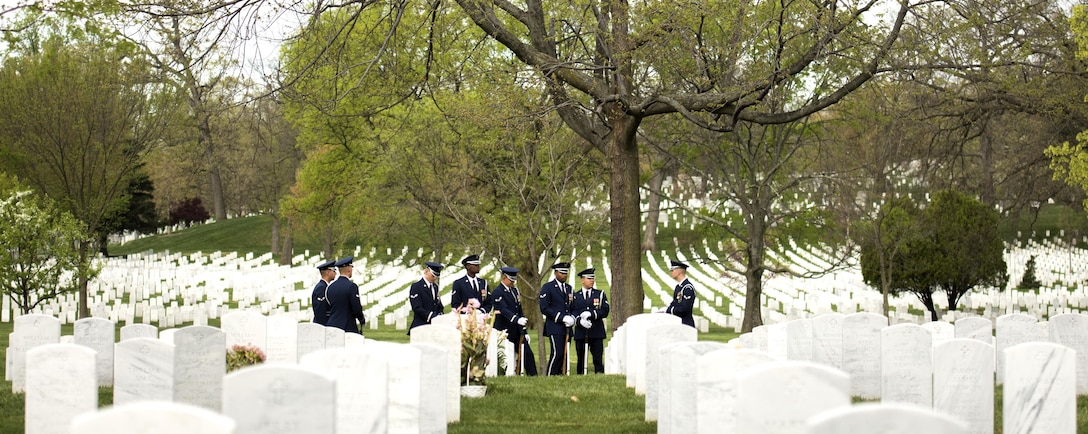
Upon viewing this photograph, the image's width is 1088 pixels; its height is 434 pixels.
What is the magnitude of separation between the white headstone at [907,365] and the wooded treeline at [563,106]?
4.51 meters

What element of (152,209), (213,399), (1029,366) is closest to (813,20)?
(1029,366)

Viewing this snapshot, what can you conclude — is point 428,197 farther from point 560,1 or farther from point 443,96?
point 560,1

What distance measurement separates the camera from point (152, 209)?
57125 mm

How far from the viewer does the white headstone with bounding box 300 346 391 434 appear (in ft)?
21.5

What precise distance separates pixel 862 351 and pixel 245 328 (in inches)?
234

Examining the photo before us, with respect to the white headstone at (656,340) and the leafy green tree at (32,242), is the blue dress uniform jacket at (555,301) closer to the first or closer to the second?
the white headstone at (656,340)

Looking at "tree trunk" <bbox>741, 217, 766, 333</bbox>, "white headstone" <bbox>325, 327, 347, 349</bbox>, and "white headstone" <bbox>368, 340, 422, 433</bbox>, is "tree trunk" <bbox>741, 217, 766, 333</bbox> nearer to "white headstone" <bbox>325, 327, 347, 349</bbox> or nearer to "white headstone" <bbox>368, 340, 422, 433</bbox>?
"white headstone" <bbox>325, 327, 347, 349</bbox>

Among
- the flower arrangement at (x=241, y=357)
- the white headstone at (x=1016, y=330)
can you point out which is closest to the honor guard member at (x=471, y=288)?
the flower arrangement at (x=241, y=357)

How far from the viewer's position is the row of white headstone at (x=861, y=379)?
5.20 m

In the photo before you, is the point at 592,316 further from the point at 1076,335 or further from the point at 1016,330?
the point at 1076,335

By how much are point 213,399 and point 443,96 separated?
15.8 metres

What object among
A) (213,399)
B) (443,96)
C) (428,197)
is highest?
(443,96)

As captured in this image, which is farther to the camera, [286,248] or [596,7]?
[286,248]

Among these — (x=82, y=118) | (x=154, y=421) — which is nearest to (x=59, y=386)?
(x=154, y=421)
